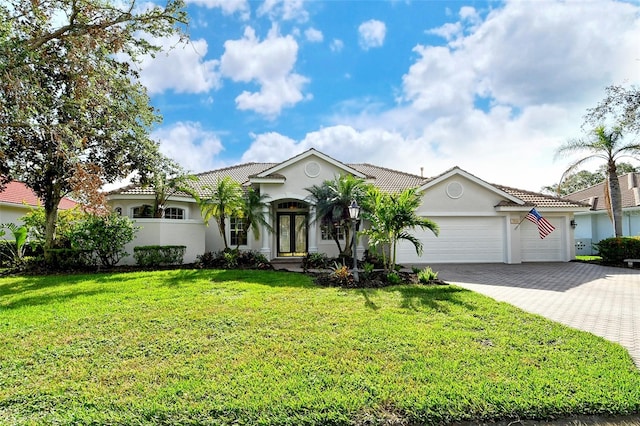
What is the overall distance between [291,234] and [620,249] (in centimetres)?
1815

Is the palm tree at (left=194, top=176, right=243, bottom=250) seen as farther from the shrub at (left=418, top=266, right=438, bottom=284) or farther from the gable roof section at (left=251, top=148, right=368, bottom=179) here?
the shrub at (left=418, top=266, right=438, bottom=284)

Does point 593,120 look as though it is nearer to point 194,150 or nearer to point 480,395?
point 480,395

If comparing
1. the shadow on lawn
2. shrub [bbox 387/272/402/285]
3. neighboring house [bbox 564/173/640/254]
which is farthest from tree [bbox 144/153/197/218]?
neighboring house [bbox 564/173/640/254]

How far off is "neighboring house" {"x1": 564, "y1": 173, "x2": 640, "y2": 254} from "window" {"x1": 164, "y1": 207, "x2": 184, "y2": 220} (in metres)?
26.6

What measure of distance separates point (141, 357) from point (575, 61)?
16.1 metres

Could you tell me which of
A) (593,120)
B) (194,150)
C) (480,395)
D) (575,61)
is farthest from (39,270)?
(593,120)

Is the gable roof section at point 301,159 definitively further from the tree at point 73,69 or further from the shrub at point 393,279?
the shrub at point 393,279

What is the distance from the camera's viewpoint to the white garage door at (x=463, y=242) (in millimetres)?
17438

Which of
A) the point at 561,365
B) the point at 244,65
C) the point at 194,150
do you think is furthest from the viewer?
the point at 194,150

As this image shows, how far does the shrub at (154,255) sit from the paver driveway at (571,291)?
12.2 m

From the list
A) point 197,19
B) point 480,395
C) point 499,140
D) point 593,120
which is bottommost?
point 480,395

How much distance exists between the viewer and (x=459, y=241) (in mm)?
17547

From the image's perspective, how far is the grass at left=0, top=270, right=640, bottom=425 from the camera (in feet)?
11.9

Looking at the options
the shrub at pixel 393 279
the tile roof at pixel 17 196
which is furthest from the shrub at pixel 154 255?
the shrub at pixel 393 279
